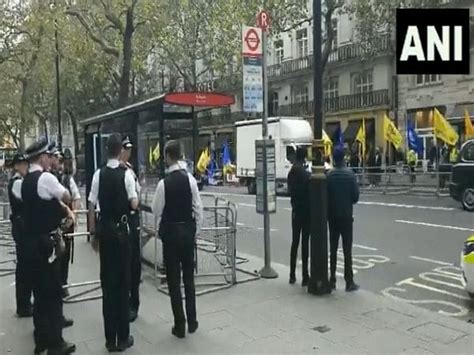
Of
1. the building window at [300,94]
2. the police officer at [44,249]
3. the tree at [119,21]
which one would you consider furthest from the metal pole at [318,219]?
the building window at [300,94]

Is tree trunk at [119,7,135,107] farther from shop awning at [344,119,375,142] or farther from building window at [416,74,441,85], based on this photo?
shop awning at [344,119,375,142]

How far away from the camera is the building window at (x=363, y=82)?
121 ft

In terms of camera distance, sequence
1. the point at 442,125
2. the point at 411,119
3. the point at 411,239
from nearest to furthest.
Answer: the point at 411,239 → the point at 442,125 → the point at 411,119

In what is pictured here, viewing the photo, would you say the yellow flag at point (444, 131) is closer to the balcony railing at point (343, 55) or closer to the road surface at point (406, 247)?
the road surface at point (406, 247)

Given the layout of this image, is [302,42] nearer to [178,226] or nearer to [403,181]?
[403,181]

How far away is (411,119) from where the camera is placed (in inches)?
1321

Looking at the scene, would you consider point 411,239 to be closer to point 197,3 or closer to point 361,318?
point 361,318

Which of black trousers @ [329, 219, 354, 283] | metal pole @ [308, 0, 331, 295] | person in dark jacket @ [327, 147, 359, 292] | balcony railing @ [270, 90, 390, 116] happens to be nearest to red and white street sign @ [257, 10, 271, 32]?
metal pole @ [308, 0, 331, 295]

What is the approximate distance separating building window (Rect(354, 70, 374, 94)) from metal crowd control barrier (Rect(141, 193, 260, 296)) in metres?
29.2

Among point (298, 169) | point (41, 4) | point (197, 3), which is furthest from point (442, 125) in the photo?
point (197, 3)

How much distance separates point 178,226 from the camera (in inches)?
218

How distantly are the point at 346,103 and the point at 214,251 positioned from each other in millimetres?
30600

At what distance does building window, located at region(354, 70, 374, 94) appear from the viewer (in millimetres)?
36812

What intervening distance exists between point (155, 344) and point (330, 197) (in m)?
2.97
